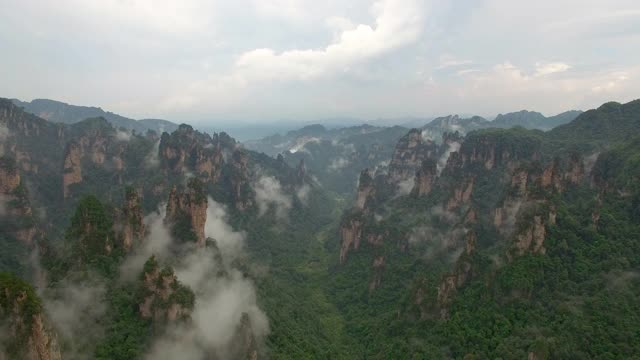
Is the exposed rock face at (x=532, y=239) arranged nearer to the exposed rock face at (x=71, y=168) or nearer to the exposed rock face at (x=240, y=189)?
the exposed rock face at (x=240, y=189)

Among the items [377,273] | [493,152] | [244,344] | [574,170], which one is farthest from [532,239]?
[493,152]

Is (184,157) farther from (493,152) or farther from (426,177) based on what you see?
(493,152)

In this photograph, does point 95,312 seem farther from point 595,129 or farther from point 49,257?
point 595,129

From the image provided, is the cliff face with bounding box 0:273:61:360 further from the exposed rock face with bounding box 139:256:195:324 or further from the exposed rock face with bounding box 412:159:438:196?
the exposed rock face with bounding box 412:159:438:196

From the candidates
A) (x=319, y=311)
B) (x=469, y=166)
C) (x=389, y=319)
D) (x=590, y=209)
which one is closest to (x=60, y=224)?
(x=319, y=311)

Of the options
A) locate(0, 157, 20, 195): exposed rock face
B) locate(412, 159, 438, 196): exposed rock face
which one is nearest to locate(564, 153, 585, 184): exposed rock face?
locate(412, 159, 438, 196): exposed rock face
